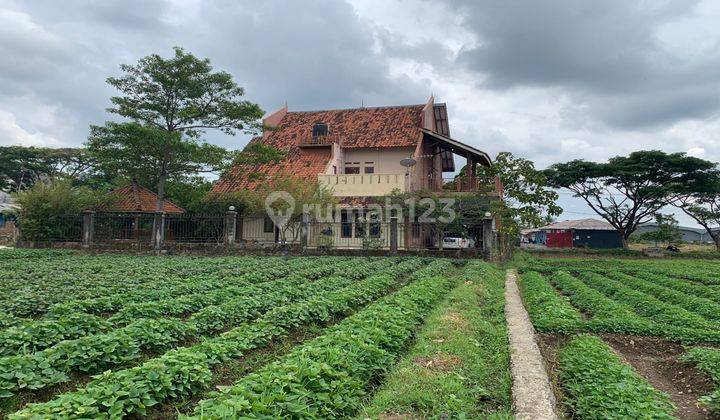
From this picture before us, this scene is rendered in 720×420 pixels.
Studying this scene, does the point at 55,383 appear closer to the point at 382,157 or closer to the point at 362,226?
the point at 362,226

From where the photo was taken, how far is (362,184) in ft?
83.7

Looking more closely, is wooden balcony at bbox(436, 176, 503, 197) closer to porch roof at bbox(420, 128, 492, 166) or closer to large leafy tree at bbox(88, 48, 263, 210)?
porch roof at bbox(420, 128, 492, 166)

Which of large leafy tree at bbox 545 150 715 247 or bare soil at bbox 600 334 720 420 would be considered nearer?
bare soil at bbox 600 334 720 420

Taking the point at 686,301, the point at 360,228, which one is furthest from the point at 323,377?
the point at 360,228

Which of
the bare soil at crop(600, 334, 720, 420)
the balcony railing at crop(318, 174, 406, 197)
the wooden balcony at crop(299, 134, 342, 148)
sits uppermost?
the wooden balcony at crop(299, 134, 342, 148)

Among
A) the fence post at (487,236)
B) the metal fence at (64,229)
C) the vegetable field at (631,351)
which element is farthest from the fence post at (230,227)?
the vegetable field at (631,351)

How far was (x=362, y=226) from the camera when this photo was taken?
75.3 ft

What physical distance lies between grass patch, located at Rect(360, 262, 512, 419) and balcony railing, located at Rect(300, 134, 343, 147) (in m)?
21.0

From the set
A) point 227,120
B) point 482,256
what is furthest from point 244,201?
point 482,256

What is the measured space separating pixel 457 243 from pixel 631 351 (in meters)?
18.3

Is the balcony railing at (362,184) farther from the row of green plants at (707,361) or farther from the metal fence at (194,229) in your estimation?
the row of green plants at (707,361)

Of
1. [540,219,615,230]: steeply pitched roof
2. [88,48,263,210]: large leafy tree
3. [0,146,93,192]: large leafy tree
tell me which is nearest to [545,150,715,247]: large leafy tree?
[540,219,615,230]: steeply pitched roof

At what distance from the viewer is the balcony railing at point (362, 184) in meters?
24.9

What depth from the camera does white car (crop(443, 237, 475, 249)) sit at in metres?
22.8
